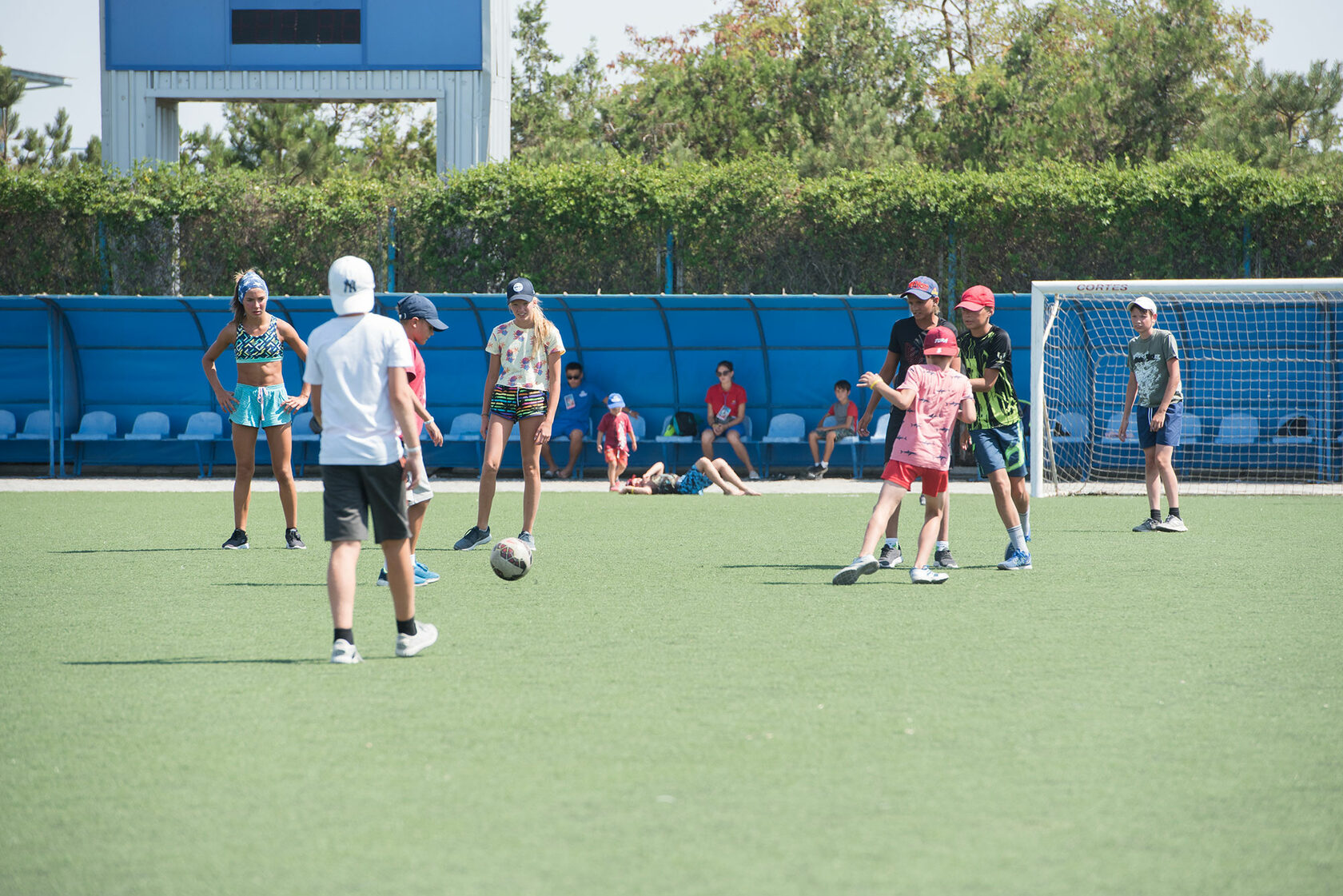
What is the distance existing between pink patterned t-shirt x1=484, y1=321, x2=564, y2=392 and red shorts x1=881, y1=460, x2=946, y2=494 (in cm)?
246

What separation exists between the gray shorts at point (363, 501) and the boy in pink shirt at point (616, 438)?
9.99 m

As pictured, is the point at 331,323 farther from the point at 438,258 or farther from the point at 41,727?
the point at 438,258

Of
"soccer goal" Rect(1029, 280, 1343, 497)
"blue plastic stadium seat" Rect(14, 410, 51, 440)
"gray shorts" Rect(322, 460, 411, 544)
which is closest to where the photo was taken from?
"gray shorts" Rect(322, 460, 411, 544)

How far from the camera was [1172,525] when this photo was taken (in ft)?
34.9

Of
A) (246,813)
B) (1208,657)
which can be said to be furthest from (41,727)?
(1208,657)

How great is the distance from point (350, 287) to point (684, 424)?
1218 cm

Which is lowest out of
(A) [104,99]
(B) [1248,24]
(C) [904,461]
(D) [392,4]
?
(C) [904,461]

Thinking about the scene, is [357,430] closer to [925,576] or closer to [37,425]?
[925,576]

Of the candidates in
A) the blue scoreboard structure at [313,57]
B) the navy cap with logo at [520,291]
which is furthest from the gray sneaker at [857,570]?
the blue scoreboard structure at [313,57]

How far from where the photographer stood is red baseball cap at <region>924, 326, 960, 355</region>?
7.48 metres

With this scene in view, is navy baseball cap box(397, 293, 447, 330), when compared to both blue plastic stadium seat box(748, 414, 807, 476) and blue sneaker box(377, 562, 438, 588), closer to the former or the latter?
blue sneaker box(377, 562, 438, 588)

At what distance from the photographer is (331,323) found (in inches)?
213

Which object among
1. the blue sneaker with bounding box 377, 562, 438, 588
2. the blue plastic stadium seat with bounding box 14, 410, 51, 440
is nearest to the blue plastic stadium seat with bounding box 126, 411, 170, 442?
the blue plastic stadium seat with bounding box 14, 410, 51, 440

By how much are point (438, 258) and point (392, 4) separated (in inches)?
240
